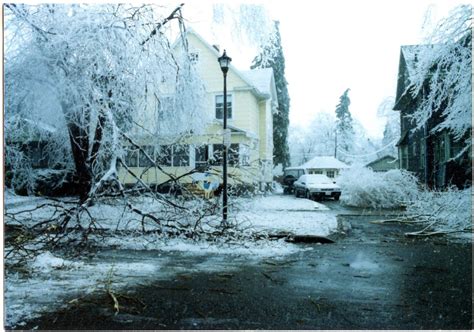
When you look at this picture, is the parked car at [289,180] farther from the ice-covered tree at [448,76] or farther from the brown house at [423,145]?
the ice-covered tree at [448,76]

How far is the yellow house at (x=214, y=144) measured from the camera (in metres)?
4.64

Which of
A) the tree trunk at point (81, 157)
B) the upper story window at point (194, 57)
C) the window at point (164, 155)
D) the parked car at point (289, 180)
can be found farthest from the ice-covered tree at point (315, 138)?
the tree trunk at point (81, 157)

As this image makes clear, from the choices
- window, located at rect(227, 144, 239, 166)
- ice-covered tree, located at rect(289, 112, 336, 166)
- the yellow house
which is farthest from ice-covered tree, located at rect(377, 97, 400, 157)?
window, located at rect(227, 144, 239, 166)

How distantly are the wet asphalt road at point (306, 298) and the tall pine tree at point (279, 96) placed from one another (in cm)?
166

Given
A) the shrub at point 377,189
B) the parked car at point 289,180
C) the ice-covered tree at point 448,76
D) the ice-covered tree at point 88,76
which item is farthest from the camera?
the shrub at point 377,189

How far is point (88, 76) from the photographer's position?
374cm

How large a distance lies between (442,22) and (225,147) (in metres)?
3.07

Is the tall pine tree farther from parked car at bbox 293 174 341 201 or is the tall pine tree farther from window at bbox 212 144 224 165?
window at bbox 212 144 224 165

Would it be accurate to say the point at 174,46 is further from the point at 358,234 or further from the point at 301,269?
the point at 358,234

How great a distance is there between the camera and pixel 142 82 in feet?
14.7

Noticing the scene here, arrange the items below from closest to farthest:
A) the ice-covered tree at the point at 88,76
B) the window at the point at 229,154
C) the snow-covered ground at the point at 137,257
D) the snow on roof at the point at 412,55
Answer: the snow-covered ground at the point at 137,257, the ice-covered tree at the point at 88,76, the snow on roof at the point at 412,55, the window at the point at 229,154

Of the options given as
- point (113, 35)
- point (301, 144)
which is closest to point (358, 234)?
point (301, 144)

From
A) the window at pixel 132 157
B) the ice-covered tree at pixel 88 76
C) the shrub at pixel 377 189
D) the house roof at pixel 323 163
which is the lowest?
the shrub at pixel 377 189

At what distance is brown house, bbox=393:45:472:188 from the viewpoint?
13.5 ft
